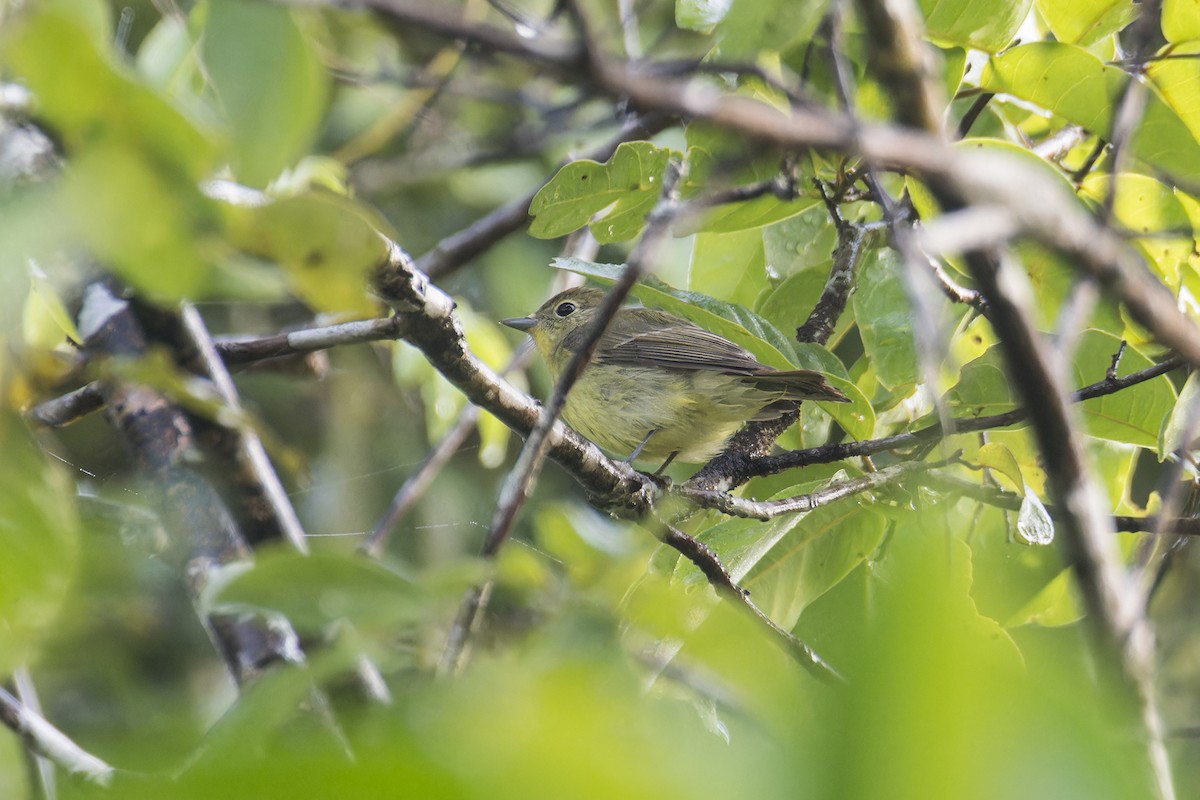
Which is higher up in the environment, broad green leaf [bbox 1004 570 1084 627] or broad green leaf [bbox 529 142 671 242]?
broad green leaf [bbox 529 142 671 242]

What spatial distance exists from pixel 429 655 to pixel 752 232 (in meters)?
1.92

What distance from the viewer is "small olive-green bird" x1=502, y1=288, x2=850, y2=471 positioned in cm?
388

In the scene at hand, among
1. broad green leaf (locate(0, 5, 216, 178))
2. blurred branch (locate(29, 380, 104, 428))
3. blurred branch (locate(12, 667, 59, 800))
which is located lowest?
blurred branch (locate(12, 667, 59, 800))

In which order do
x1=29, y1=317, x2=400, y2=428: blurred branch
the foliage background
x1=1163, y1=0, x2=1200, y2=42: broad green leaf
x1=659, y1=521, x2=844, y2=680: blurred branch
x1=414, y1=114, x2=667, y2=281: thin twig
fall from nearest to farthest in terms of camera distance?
the foliage background → x1=29, y1=317, x2=400, y2=428: blurred branch → x1=659, y1=521, x2=844, y2=680: blurred branch → x1=1163, y1=0, x2=1200, y2=42: broad green leaf → x1=414, y1=114, x2=667, y2=281: thin twig

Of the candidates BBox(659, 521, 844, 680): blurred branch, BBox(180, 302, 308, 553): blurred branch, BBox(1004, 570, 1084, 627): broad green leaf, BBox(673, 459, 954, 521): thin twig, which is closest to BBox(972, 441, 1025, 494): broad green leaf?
BBox(673, 459, 954, 521): thin twig

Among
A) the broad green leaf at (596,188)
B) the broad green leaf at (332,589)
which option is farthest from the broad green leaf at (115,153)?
the broad green leaf at (596,188)

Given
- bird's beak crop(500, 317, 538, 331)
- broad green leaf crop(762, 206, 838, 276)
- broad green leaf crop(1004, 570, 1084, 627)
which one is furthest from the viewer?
bird's beak crop(500, 317, 538, 331)

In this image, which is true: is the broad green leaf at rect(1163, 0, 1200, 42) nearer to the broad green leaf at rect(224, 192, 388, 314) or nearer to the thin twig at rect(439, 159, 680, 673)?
the thin twig at rect(439, 159, 680, 673)

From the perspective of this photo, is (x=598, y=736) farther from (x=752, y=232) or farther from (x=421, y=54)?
(x=421, y=54)

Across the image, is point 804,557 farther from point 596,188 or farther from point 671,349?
point 671,349

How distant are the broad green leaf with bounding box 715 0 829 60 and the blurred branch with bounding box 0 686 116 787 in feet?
5.51

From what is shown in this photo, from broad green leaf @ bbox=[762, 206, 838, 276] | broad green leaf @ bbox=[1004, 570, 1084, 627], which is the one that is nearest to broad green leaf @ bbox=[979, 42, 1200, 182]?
broad green leaf @ bbox=[762, 206, 838, 276]

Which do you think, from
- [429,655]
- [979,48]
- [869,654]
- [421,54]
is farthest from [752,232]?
[421,54]

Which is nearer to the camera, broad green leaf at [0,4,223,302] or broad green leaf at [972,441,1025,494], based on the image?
broad green leaf at [0,4,223,302]
